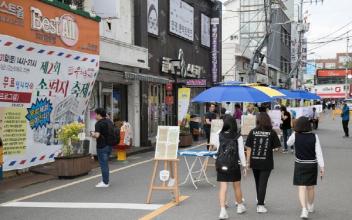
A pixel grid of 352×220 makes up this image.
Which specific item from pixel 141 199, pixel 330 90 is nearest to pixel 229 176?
pixel 141 199

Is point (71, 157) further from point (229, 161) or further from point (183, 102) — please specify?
point (183, 102)

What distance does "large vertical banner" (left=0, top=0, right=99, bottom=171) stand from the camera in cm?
1220

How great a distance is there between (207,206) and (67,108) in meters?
7.46

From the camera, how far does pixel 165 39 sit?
25375 millimetres

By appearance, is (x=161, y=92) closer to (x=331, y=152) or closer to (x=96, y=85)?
(x=96, y=85)

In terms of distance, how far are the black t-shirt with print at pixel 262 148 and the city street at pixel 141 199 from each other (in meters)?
0.78

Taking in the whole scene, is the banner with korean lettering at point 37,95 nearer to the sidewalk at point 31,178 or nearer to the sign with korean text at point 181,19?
the sidewalk at point 31,178

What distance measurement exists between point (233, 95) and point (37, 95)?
5.77 m

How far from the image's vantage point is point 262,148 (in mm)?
8516

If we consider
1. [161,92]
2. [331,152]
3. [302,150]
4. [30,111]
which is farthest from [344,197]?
[161,92]

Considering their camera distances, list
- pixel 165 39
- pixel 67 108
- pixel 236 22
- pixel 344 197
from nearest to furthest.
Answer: pixel 344 197 < pixel 67 108 < pixel 165 39 < pixel 236 22

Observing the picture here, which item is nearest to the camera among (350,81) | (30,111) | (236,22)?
(30,111)

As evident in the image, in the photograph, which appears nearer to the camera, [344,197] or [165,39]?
[344,197]

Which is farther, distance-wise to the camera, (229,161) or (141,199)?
(141,199)
